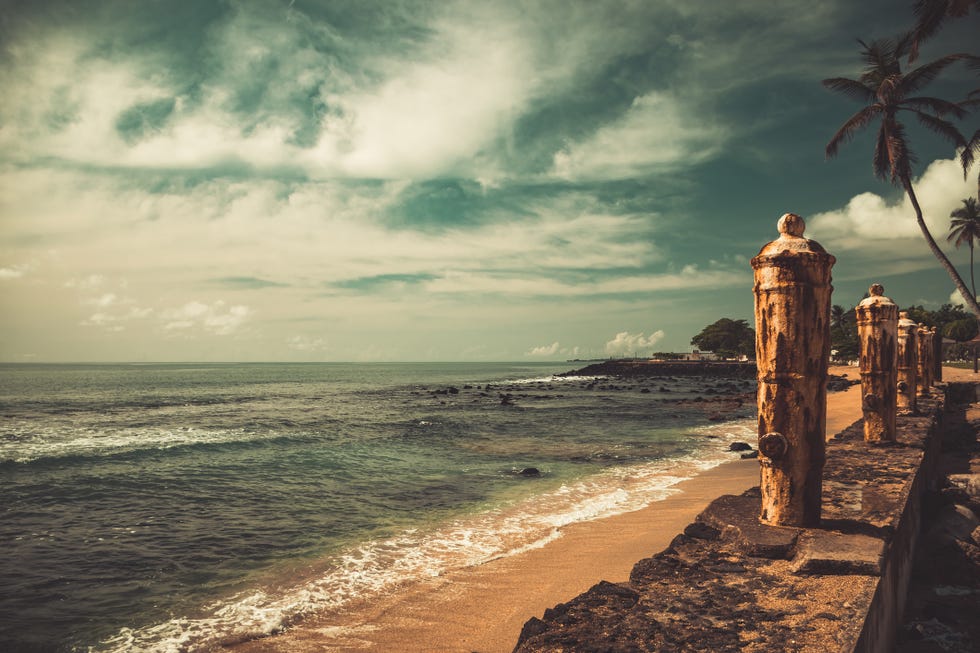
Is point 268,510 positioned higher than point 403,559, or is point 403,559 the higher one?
point 403,559

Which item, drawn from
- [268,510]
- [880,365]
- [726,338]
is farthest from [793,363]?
[726,338]

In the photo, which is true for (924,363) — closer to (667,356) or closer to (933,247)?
(933,247)

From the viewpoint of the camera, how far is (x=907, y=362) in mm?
9555

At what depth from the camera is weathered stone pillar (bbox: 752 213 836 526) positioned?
12.5 feet

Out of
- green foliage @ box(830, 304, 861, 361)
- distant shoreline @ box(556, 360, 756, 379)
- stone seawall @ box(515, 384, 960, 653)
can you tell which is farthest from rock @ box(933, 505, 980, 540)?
distant shoreline @ box(556, 360, 756, 379)

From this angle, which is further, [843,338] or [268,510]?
[843,338]

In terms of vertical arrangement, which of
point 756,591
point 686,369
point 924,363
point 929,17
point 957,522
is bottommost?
point 686,369

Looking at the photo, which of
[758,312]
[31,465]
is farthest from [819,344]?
[31,465]

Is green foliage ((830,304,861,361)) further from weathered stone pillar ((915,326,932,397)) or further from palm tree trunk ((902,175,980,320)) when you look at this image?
weathered stone pillar ((915,326,932,397))

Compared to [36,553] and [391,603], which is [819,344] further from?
[36,553]

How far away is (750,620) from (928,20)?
19.9 meters

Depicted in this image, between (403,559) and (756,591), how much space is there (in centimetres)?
541

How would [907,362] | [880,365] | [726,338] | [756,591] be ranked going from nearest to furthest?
[756,591], [880,365], [907,362], [726,338]

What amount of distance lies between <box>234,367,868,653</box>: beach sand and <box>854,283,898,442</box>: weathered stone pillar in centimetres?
310
